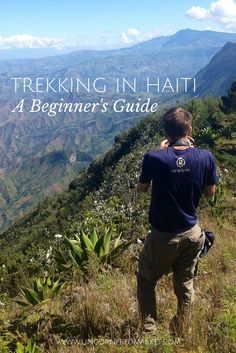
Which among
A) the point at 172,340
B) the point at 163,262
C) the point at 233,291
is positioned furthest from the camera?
the point at 233,291

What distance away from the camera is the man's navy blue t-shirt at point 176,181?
4.07m

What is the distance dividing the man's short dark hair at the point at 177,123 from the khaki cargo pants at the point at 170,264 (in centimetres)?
90

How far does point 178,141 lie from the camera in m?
4.12

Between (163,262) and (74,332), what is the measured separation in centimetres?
116

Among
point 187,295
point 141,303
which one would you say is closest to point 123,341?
point 141,303

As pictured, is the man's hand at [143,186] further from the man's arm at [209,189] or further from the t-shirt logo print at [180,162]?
the man's arm at [209,189]

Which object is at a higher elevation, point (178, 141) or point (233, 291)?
point (178, 141)

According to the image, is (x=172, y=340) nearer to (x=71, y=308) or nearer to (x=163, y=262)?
(x=163, y=262)

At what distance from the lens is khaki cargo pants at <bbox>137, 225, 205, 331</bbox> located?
13.8 feet

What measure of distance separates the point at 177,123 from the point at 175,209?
30.5 inches

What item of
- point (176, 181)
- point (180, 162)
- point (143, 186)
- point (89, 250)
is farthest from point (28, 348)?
point (89, 250)

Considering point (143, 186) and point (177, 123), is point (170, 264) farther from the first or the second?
point (177, 123)

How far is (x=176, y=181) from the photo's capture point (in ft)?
13.5

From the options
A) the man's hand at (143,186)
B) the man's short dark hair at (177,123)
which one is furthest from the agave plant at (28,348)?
the man's short dark hair at (177,123)
